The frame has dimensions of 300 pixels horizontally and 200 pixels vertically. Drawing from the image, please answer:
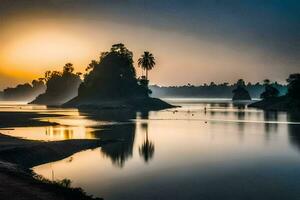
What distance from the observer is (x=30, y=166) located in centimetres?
3803

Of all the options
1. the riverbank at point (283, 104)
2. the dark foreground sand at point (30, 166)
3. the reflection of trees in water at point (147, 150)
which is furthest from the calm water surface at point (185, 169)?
the riverbank at point (283, 104)

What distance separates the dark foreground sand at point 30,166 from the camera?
908 inches

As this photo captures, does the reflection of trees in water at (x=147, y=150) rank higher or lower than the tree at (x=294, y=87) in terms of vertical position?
lower

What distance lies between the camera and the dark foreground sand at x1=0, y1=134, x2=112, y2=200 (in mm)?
23062

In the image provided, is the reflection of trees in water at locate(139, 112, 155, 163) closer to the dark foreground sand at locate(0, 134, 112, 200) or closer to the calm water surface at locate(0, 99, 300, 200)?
the calm water surface at locate(0, 99, 300, 200)

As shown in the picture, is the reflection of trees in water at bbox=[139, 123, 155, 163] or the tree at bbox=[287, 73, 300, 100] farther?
the tree at bbox=[287, 73, 300, 100]

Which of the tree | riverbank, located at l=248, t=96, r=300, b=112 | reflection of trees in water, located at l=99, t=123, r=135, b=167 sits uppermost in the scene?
the tree

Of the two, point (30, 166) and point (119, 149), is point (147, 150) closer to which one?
point (119, 149)

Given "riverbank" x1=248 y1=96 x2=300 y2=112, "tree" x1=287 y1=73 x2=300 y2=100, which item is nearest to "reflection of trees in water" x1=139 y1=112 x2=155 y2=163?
"tree" x1=287 y1=73 x2=300 y2=100

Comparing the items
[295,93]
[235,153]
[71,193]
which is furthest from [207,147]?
[295,93]

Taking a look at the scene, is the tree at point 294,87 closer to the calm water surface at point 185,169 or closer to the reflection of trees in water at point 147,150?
the calm water surface at point 185,169

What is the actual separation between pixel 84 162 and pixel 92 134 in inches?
1113

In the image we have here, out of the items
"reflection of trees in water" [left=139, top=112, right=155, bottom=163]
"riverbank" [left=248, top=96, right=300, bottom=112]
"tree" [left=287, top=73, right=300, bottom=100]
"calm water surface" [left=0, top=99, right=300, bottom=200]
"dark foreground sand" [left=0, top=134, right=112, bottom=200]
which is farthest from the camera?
"riverbank" [left=248, top=96, right=300, bottom=112]

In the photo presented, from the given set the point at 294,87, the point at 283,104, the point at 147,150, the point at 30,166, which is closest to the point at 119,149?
the point at 147,150
